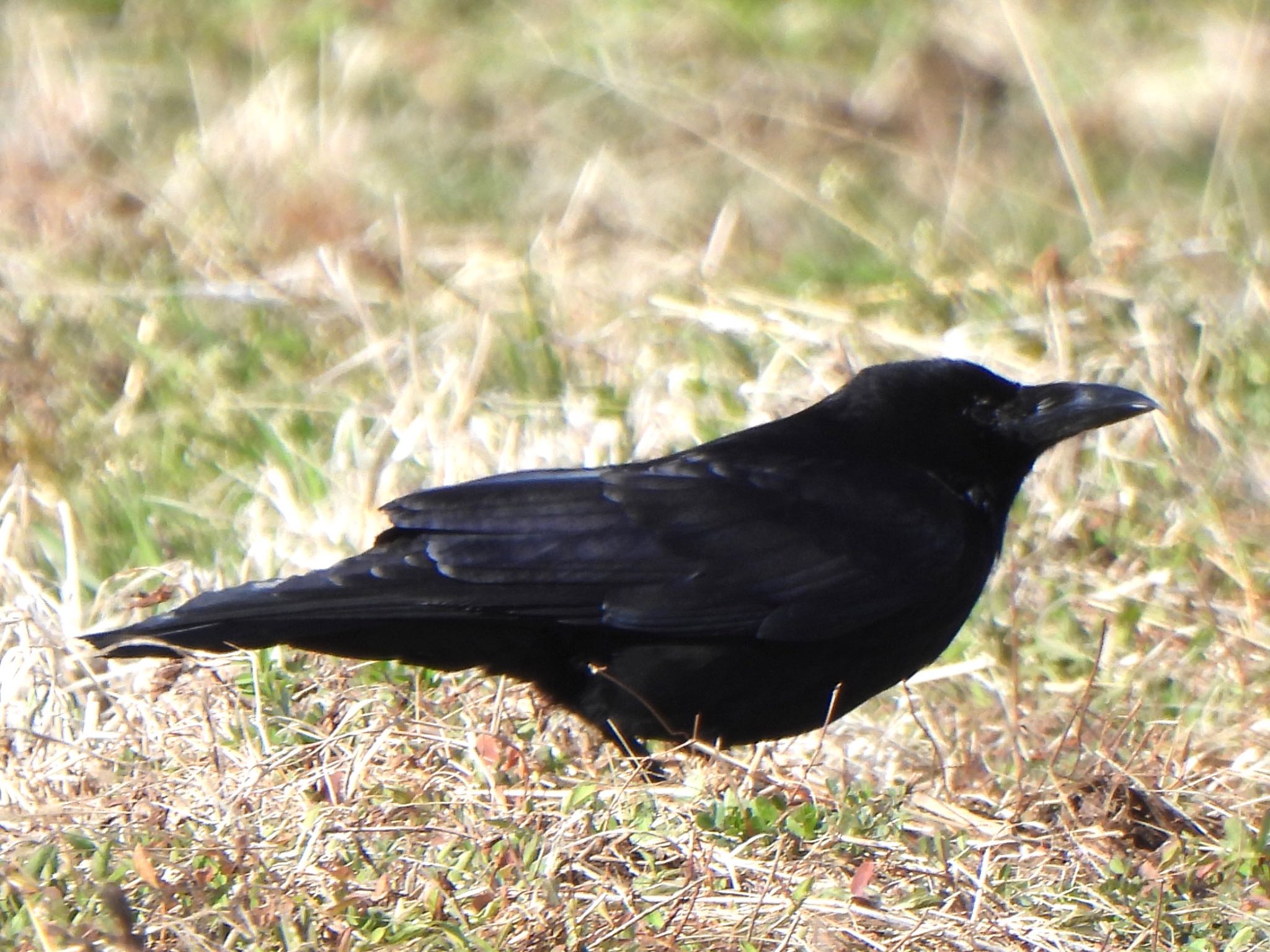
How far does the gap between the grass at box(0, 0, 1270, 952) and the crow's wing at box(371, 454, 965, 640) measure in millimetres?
304

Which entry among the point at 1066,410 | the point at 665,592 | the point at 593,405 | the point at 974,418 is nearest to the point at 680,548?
the point at 665,592

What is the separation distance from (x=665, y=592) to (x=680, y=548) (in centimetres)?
13

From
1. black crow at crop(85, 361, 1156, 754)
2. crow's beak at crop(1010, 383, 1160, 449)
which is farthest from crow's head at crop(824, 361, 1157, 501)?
black crow at crop(85, 361, 1156, 754)

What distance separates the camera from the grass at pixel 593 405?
10.7 ft

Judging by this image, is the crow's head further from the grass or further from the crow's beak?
the grass

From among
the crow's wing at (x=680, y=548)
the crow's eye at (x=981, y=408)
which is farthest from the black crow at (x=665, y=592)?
the crow's eye at (x=981, y=408)

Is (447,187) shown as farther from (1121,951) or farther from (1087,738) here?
(1121,951)

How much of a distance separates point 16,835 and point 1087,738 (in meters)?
2.38

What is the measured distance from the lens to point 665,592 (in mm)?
3957

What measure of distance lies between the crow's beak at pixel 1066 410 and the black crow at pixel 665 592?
0.27 feet

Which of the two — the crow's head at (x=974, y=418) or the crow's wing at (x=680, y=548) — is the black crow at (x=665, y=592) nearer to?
the crow's wing at (x=680, y=548)

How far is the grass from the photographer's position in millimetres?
3268

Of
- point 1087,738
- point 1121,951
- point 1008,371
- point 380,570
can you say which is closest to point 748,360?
point 1008,371

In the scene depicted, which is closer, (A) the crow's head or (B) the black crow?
(B) the black crow
